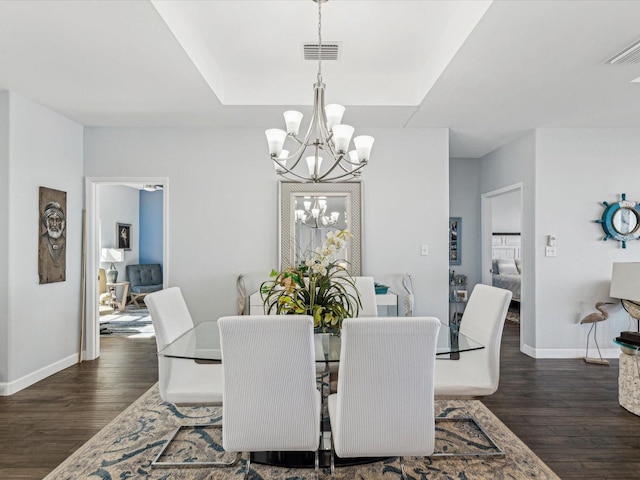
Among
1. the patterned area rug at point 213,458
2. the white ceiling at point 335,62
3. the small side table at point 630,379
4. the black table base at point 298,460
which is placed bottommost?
the patterned area rug at point 213,458

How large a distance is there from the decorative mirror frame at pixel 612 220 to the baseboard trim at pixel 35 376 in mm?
5659

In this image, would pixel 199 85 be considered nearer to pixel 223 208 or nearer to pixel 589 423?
pixel 223 208

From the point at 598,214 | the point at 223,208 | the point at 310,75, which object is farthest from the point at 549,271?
the point at 223,208

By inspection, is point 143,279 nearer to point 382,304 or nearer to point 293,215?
point 293,215

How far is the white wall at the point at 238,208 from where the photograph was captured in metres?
4.43

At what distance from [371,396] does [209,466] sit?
1.13 meters

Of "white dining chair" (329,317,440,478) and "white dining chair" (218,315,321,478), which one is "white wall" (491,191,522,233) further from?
"white dining chair" (218,315,321,478)

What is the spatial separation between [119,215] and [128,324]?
2760 mm

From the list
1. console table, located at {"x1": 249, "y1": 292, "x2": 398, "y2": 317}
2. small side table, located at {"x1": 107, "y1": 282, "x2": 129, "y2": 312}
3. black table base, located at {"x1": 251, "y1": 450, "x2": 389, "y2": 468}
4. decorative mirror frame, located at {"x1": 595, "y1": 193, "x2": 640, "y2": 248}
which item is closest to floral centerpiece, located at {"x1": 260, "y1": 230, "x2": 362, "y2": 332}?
black table base, located at {"x1": 251, "y1": 450, "x2": 389, "y2": 468}

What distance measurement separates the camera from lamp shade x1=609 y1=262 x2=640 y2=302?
3456 mm

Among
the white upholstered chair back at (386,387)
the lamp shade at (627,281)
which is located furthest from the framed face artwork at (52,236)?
the lamp shade at (627,281)

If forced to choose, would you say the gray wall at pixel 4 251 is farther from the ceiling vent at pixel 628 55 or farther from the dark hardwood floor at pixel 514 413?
the ceiling vent at pixel 628 55

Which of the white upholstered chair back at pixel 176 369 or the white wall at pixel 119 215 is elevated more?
the white wall at pixel 119 215

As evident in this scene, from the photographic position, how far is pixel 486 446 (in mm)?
2480
